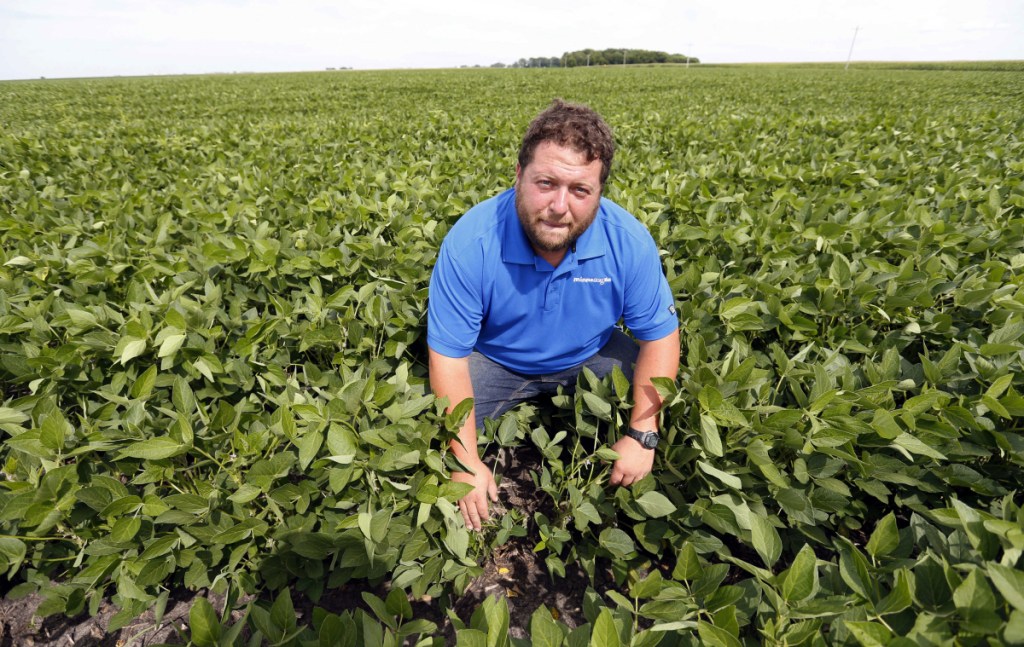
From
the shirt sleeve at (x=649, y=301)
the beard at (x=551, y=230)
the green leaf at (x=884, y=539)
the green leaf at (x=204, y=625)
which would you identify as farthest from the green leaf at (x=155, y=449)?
the green leaf at (x=884, y=539)

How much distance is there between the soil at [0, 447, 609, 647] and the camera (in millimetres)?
1905

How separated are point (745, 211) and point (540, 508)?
2218 millimetres

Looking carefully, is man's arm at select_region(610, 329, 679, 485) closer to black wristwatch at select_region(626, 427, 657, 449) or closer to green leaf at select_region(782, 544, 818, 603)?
black wristwatch at select_region(626, 427, 657, 449)

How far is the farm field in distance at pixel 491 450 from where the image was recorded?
119 cm

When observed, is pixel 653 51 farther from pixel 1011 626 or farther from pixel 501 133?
pixel 1011 626

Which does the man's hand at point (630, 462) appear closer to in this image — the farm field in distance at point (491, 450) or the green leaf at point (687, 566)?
the farm field in distance at point (491, 450)

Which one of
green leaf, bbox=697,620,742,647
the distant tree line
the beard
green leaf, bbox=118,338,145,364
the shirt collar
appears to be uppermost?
the distant tree line

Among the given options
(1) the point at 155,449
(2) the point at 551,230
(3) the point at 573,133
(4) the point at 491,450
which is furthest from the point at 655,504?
(1) the point at 155,449

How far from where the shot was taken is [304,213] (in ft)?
10.7

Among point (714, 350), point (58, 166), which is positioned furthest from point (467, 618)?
point (58, 166)

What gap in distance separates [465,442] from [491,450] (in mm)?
828

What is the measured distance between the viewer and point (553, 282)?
2178 millimetres

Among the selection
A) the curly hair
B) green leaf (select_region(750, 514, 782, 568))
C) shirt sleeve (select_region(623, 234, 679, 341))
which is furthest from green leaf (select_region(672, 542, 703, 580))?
the curly hair

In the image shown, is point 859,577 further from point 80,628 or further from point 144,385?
point 80,628
